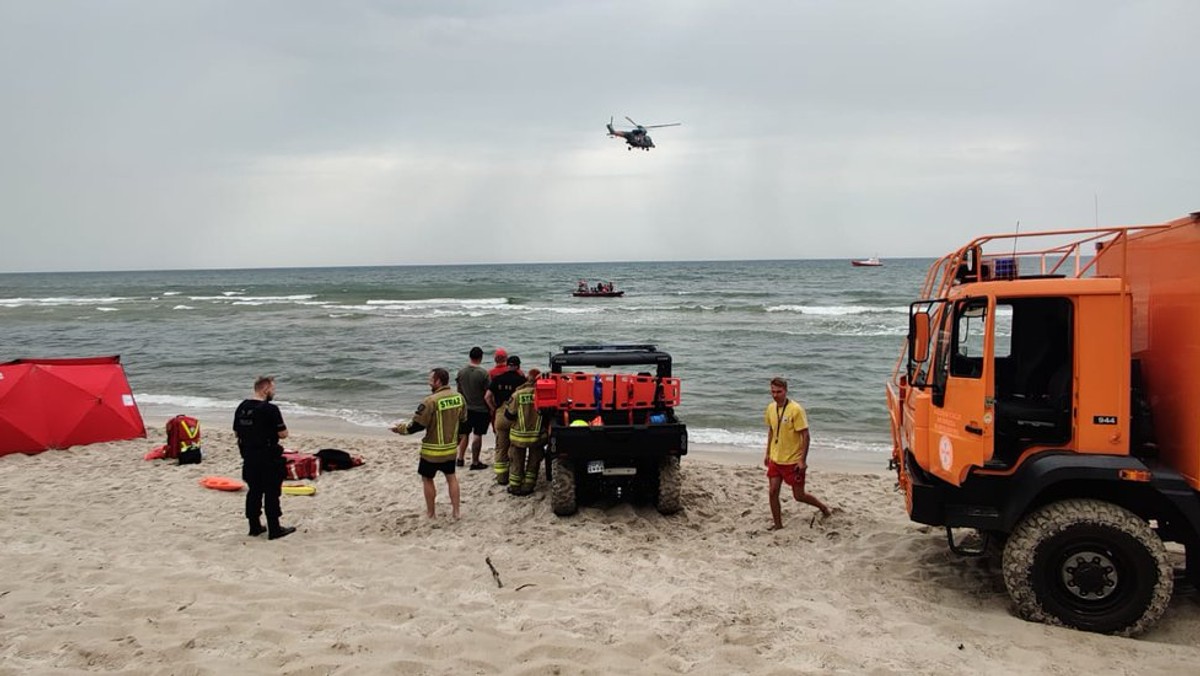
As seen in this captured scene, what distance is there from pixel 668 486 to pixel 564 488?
1096mm

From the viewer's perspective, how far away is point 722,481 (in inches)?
374

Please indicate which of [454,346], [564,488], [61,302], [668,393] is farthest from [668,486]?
[61,302]

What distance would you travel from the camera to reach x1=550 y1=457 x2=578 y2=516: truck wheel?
25.3 ft

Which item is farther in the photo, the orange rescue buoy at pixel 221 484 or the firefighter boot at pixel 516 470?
the orange rescue buoy at pixel 221 484

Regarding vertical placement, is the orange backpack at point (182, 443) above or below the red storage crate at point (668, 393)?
below

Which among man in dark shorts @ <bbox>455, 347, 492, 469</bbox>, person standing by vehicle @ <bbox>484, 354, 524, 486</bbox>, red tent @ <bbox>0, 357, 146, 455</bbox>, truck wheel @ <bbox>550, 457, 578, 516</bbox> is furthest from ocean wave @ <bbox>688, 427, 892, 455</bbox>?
red tent @ <bbox>0, 357, 146, 455</bbox>

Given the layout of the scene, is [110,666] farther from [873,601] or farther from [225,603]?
[873,601]

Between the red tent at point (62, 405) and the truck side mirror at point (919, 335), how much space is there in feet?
38.8

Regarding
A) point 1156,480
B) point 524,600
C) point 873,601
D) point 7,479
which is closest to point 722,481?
point 873,601

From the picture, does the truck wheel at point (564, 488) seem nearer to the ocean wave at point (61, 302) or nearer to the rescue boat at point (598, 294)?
the rescue boat at point (598, 294)

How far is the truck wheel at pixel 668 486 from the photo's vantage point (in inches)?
307

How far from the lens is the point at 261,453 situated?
7.08m

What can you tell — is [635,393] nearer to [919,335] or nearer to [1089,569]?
[919,335]

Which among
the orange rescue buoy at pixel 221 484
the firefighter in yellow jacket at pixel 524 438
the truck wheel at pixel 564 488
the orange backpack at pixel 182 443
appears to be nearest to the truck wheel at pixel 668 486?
the truck wheel at pixel 564 488
